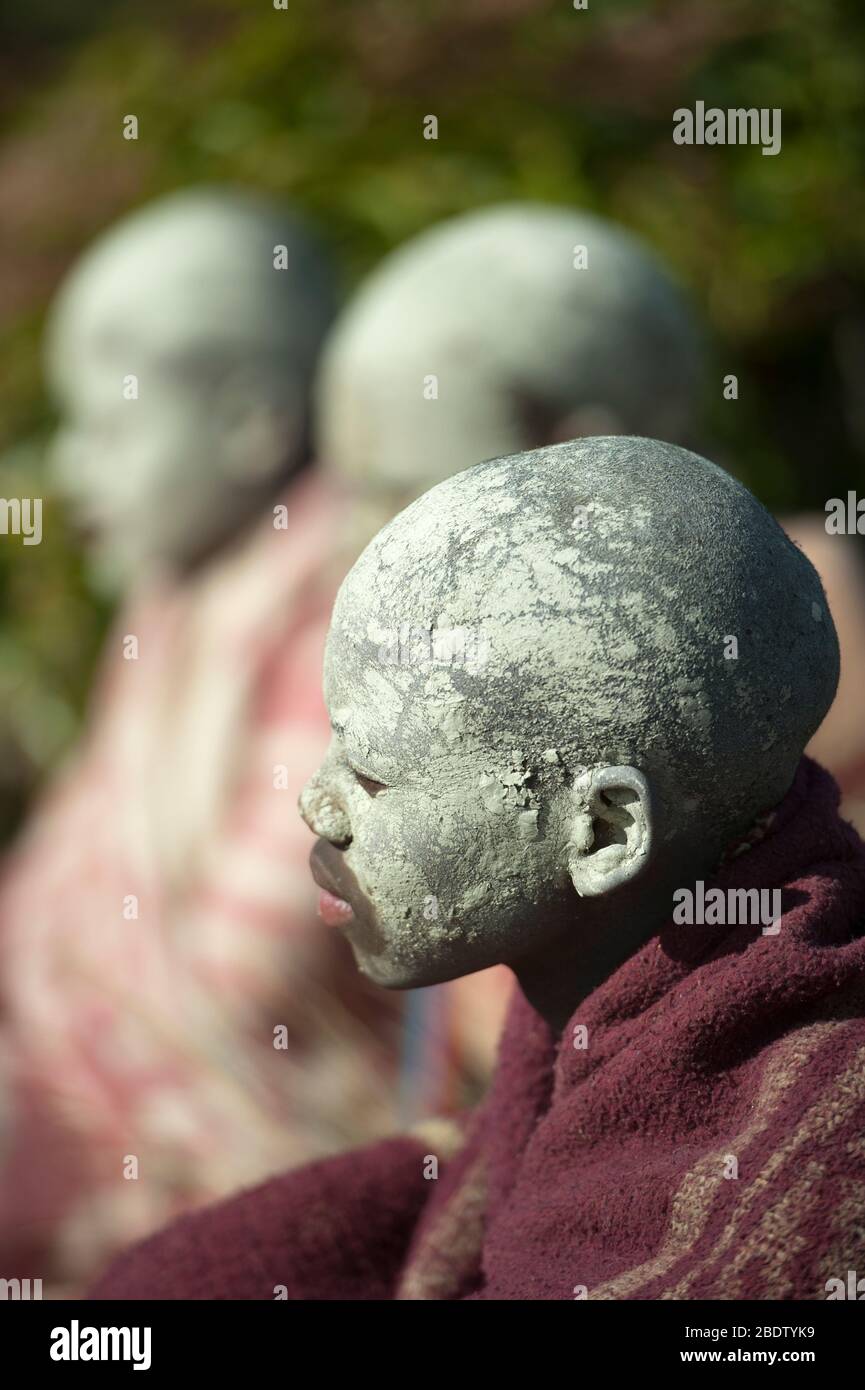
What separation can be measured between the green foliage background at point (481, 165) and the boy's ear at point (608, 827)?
2.73 meters

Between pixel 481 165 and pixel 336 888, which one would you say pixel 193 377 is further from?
pixel 336 888

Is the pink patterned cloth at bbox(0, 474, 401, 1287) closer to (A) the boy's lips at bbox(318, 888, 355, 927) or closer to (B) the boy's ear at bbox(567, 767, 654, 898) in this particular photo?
(A) the boy's lips at bbox(318, 888, 355, 927)

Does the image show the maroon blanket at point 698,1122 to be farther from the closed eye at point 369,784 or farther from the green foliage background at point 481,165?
the green foliage background at point 481,165

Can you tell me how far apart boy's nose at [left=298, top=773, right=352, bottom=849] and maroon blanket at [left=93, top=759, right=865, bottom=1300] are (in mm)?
226

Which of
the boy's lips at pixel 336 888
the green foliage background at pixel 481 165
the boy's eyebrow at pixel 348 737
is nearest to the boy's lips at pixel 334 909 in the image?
the boy's lips at pixel 336 888

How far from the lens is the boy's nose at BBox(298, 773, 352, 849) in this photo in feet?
4.43

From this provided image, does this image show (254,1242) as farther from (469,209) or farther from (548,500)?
(469,209)

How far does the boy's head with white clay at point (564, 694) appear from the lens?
122 centimetres

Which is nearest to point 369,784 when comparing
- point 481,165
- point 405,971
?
point 405,971

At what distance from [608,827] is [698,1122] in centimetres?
22

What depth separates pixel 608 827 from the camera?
50.0 inches

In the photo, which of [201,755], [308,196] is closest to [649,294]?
[201,755]

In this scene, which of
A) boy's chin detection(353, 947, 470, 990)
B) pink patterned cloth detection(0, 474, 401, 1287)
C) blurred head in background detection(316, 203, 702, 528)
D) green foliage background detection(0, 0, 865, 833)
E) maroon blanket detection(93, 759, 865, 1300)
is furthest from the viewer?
green foliage background detection(0, 0, 865, 833)

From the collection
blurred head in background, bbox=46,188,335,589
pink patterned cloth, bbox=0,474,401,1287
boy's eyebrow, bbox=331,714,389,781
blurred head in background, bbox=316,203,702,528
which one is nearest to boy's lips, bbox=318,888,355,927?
boy's eyebrow, bbox=331,714,389,781
